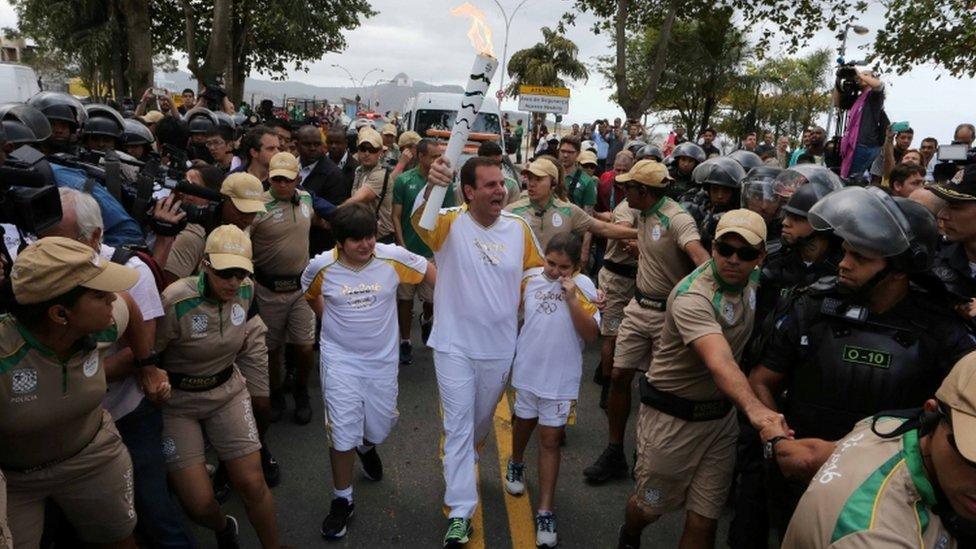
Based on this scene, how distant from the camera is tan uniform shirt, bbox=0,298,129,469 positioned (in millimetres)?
2332

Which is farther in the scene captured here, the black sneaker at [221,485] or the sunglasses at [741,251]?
the black sneaker at [221,485]

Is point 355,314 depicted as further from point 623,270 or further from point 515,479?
point 623,270

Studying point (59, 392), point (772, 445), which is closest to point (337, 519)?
point (59, 392)

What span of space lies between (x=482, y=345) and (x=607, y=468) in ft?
4.68

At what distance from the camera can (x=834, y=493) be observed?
1.59 m

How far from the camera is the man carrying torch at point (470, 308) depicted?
363 centimetres

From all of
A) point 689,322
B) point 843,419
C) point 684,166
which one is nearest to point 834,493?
point 843,419

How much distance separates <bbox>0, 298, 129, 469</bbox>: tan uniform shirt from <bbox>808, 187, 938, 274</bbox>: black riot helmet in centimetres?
287

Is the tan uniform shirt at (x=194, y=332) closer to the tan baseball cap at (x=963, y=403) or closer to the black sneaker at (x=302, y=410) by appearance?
the black sneaker at (x=302, y=410)

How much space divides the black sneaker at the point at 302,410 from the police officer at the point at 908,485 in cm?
408

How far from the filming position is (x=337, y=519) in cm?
372

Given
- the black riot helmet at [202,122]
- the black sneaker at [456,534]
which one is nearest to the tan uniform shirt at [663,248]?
the black sneaker at [456,534]

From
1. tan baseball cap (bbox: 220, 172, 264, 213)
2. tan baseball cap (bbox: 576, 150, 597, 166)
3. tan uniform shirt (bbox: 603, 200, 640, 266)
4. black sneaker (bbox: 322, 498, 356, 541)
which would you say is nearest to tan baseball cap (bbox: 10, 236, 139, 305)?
tan baseball cap (bbox: 220, 172, 264, 213)

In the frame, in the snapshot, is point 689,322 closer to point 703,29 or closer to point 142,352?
point 142,352
